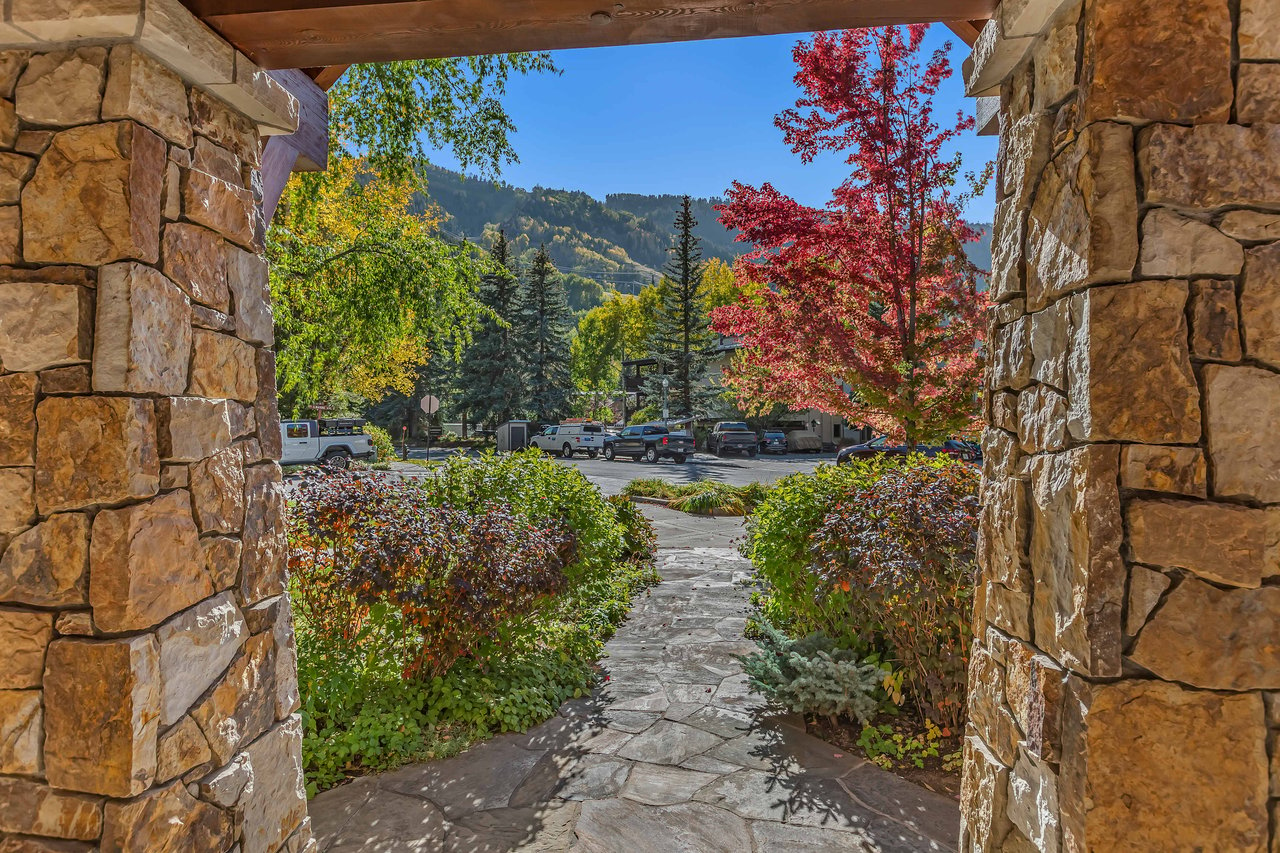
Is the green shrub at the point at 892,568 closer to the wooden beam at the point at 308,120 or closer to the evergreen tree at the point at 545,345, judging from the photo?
the wooden beam at the point at 308,120

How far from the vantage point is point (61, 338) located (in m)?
1.34

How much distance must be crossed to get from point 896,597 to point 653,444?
55.7 ft

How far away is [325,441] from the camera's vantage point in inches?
628

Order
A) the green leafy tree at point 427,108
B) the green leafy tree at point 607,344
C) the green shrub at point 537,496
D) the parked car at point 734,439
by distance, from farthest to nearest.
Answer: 1. the green leafy tree at point 607,344
2. the parked car at point 734,439
3. the green leafy tree at point 427,108
4. the green shrub at point 537,496

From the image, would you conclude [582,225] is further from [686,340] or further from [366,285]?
[366,285]

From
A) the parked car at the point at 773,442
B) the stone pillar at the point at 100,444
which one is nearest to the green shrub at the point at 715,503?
the stone pillar at the point at 100,444


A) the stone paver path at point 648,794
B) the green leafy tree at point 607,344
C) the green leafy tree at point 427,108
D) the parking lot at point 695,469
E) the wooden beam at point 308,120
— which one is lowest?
the stone paver path at point 648,794

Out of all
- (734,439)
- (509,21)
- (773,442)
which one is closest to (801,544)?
(509,21)

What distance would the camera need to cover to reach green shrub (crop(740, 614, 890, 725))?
9.57 ft

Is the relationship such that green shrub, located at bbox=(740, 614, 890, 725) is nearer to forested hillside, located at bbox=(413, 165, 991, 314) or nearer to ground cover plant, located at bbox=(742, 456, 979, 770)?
ground cover plant, located at bbox=(742, 456, 979, 770)

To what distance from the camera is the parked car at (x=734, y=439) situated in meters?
21.5

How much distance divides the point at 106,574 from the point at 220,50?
130 centimetres

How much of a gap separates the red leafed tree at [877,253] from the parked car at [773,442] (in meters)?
17.3

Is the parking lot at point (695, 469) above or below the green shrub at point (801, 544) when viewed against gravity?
below
